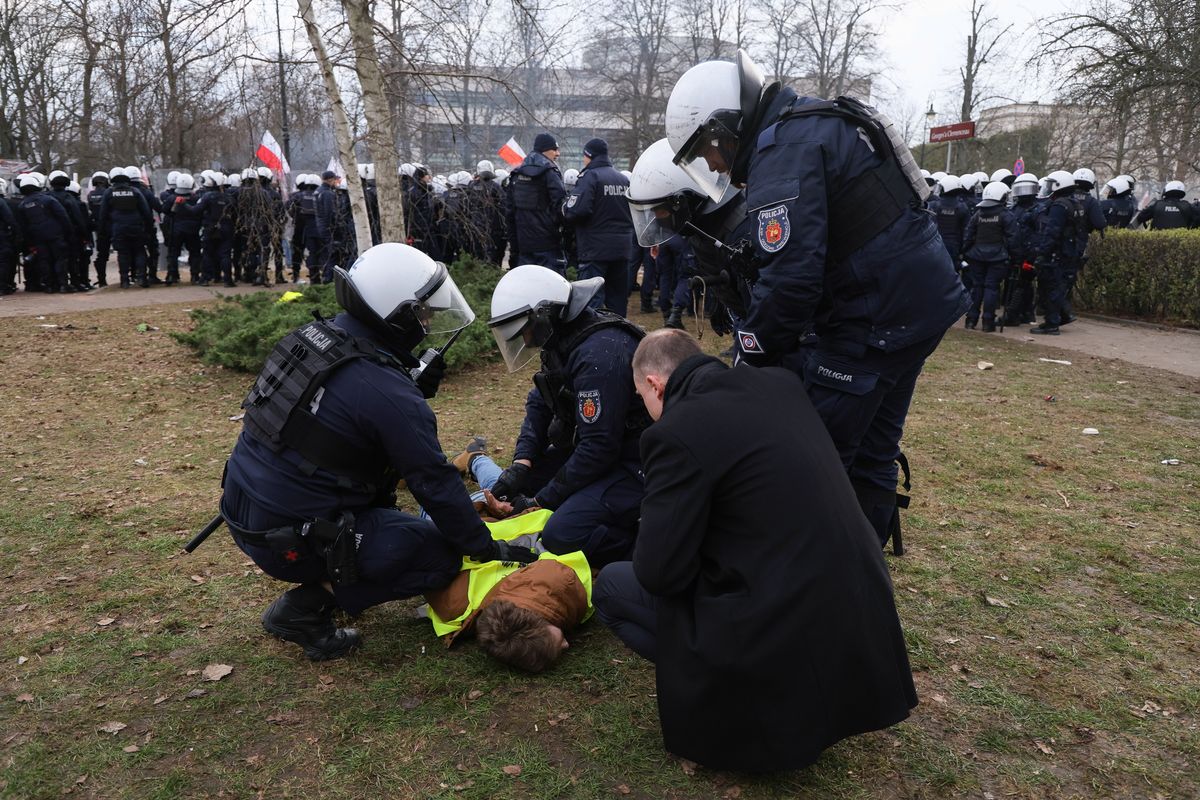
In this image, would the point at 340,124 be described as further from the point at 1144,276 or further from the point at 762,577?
the point at 1144,276

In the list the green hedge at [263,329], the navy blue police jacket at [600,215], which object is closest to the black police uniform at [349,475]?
the green hedge at [263,329]

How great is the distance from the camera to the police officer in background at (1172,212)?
573 inches

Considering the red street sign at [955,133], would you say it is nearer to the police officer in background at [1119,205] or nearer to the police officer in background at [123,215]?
the police officer in background at [1119,205]

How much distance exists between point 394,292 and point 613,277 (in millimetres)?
6971

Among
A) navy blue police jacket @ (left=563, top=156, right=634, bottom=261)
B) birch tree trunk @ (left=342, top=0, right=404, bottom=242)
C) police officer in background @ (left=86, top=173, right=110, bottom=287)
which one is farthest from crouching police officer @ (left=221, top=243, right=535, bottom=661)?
police officer in background @ (left=86, top=173, right=110, bottom=287)

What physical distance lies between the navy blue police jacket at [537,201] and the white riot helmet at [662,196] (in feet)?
22.9

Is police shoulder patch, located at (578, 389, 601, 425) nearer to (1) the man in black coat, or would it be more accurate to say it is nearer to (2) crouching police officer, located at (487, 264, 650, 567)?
(2) crouching police officer, located at (487, 264, 650, 567)

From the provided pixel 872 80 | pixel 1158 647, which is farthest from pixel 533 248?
pixel 872 80

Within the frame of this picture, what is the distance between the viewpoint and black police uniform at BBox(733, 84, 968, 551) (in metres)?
2.96

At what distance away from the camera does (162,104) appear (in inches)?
327

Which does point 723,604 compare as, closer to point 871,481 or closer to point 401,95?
point 871,481

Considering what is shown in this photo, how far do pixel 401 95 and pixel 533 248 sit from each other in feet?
8.97

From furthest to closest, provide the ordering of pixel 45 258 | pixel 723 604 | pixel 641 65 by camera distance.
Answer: pixel 641 65, pixel 45 258, pixel 723 604

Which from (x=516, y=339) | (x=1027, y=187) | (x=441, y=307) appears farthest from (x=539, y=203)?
(x=441, y=307)
